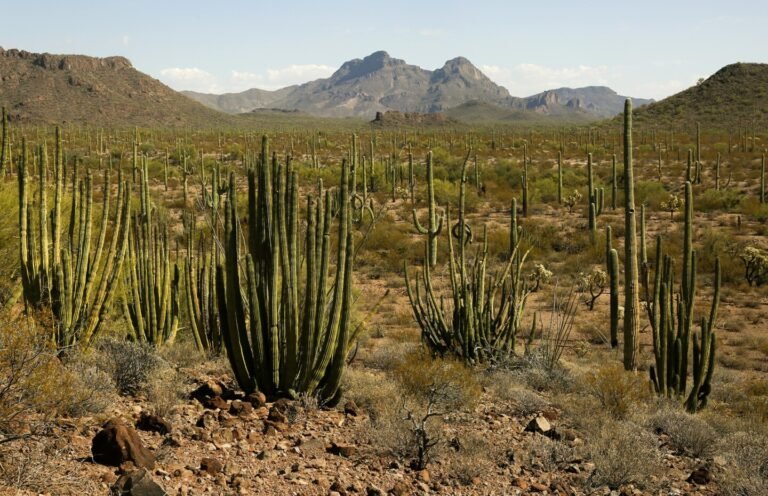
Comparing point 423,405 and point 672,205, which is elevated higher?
point 672,205

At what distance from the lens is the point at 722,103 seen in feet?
236

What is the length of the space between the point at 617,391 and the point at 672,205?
1652 cm

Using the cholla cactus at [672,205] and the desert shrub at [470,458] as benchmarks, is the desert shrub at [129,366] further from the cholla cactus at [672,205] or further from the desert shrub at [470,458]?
the cholla cactus at [672,205]

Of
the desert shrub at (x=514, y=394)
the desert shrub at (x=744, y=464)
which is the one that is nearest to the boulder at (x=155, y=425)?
the desert shrub at (x=514, y=394)

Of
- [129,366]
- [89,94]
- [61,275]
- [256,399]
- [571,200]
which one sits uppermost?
[89,94]

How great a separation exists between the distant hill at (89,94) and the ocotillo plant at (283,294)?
10312 centimetres

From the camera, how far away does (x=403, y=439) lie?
4930 millimetres

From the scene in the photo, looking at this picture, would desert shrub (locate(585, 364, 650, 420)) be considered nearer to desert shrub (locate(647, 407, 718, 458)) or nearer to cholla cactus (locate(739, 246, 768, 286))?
desert shrub (locate(647, 407, 718, 458))

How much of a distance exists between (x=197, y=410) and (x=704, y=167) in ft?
111

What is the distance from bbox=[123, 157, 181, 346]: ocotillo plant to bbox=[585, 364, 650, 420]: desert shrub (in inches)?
187

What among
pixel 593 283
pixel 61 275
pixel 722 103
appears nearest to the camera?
pixel 61 275

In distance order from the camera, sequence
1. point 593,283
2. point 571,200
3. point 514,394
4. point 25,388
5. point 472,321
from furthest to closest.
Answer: point 571,200 → point 593,283 → point 472,321 → point 514,394 → point 25,388

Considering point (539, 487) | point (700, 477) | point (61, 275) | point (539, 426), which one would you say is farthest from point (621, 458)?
point (61, 275)

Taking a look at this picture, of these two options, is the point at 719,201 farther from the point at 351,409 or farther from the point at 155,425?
the point at 155,425
